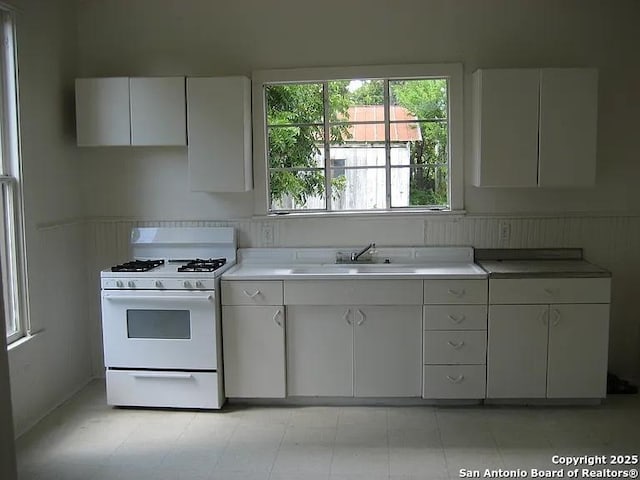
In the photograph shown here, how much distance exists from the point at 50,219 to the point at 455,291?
252 cm

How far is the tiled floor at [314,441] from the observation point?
3230 mm

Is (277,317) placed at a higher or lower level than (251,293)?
lower

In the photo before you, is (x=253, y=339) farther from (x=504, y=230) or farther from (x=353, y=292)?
(x=504, y=230)

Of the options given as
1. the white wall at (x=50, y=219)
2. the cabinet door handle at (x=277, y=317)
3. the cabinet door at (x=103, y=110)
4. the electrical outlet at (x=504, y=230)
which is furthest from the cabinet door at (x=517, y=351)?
the white wall at (x=50, y=219)

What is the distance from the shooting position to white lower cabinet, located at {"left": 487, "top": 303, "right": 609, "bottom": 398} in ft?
12.7

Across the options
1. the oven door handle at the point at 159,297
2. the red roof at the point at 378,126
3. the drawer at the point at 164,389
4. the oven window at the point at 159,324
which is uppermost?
the red roof at the point at 378,126

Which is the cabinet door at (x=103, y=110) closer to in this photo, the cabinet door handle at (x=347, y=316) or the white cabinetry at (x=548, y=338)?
the cabinet door handle at (x=347, y=316)

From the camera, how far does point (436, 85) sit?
437 centimetres

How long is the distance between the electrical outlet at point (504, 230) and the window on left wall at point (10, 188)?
297 cm

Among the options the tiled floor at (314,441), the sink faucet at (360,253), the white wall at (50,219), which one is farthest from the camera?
the sink faucet at (360,253)

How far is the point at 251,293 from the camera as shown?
3955 mm

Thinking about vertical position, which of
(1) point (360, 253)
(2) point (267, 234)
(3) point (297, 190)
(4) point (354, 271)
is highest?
(3) point (297, 190)

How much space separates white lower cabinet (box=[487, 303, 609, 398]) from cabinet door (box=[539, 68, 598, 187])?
82 cm

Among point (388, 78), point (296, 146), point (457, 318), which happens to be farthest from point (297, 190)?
point (457, 318)
